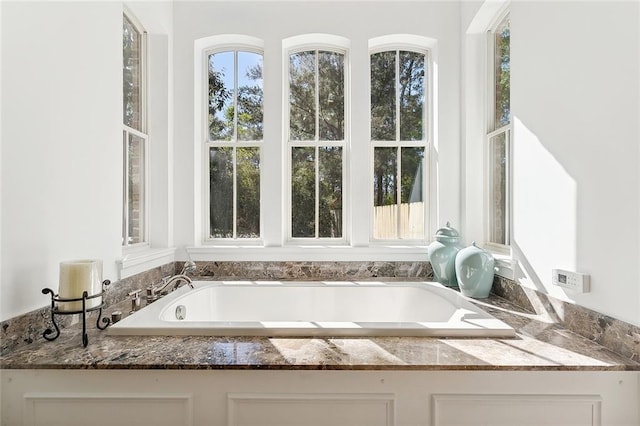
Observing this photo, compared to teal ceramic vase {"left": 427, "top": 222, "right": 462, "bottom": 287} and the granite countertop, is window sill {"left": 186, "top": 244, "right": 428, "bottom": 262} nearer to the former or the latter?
teal ceramic vase {"left": 427, "top": 222, "right": 462, "bottom": 287}

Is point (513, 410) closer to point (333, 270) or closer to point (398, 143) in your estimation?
point (333, 270)

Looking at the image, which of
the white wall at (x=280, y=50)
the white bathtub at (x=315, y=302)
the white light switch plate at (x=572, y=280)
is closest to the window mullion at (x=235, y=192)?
the white wall at (x=280, y=50)

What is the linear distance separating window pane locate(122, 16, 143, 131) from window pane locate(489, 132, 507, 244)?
253cm

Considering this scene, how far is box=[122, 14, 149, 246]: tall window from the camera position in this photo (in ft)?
7.27

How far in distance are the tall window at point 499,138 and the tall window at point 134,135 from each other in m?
2.48

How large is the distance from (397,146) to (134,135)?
6.38 feet

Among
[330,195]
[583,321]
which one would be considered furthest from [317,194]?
[583,321]

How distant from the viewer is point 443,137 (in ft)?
8.45

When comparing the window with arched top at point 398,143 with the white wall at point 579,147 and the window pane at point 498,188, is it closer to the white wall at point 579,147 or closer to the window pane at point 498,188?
the window pane at point 498,188

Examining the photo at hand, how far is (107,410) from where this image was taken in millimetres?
1171

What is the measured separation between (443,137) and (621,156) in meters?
1.42

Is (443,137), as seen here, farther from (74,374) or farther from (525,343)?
(74,374)

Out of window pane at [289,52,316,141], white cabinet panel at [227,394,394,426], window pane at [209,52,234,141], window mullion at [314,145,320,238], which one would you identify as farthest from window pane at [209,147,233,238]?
white cabinet panel at [227,394,394,426]

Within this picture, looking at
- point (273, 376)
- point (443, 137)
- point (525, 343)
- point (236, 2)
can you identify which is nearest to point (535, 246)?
point (525, 343)
